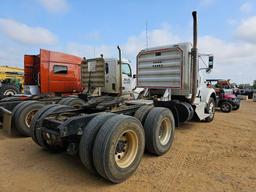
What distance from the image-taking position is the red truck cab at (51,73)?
8.83m

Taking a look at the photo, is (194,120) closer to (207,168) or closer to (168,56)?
(168,56)

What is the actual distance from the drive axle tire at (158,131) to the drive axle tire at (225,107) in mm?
8098

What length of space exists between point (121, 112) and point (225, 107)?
361 inches

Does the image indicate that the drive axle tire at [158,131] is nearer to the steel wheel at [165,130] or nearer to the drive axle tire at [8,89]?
the steel wheel at [165,130]

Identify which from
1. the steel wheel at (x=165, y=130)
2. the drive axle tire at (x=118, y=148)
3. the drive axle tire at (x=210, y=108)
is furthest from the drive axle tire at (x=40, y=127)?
the drive axle tire at (x=210, y=108)

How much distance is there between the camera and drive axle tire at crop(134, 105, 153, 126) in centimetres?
467

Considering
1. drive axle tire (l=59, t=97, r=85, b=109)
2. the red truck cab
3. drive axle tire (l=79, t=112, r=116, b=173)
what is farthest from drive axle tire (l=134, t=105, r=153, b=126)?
the red truck cab

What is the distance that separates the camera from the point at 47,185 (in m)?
3.24

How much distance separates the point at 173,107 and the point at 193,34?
2.17 meters

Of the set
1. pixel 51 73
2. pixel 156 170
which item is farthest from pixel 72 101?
pixel 156 170

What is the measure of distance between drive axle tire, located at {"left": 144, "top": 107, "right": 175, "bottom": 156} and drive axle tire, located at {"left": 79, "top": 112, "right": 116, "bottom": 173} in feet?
4.43

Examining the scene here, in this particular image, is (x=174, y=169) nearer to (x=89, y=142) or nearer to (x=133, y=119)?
(x=133, y=119)

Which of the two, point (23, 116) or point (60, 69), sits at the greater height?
point (60, 69)

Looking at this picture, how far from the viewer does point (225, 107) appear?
1192 centimetres
